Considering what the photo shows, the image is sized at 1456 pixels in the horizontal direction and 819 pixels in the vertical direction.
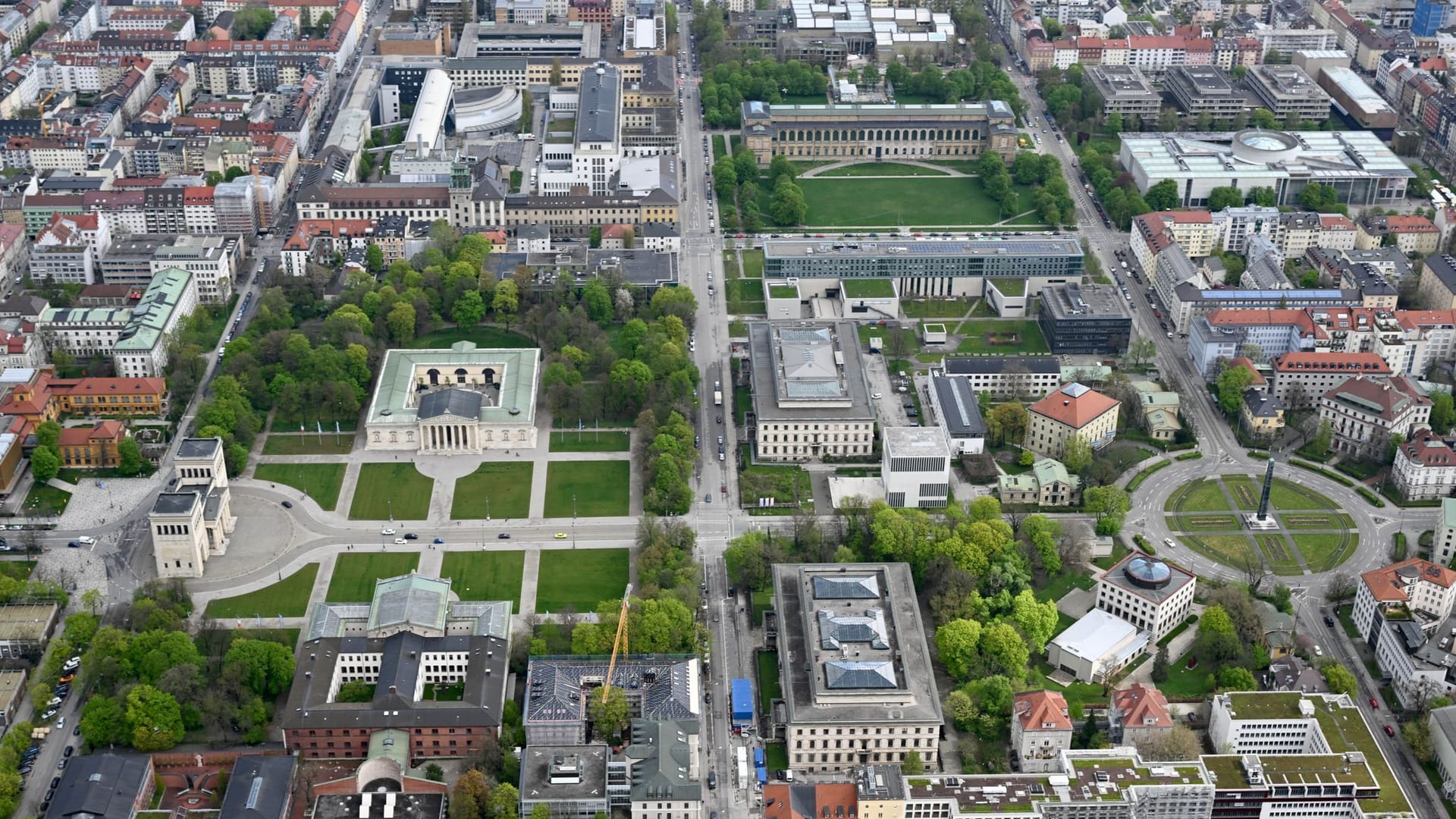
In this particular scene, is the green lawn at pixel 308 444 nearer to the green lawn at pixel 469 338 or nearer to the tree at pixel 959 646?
the green lawn at pixel 469 338

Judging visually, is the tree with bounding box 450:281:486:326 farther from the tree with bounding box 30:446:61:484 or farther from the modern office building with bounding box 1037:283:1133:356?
the modern office building with bounding box 1037:283:1133:356

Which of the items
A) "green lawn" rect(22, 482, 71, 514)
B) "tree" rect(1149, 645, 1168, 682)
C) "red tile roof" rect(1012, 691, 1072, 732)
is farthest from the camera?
"green lawn" rect(22, 482, 71, 514)

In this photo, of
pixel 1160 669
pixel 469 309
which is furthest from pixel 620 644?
pixel 469 309

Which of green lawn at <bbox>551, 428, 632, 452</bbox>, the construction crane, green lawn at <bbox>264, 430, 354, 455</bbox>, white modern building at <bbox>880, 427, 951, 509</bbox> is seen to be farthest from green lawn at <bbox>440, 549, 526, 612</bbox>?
white modern building at <bbox>880, 427, 951, 509</bbox>

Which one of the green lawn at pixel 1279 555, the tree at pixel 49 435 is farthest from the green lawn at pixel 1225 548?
the tree at pixel 49 435

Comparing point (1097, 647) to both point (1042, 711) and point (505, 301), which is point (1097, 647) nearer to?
point (1042, 711)

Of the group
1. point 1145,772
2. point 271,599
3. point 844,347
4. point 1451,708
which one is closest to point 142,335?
point 271,599

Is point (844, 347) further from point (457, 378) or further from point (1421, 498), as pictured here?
point (1421, 498)
